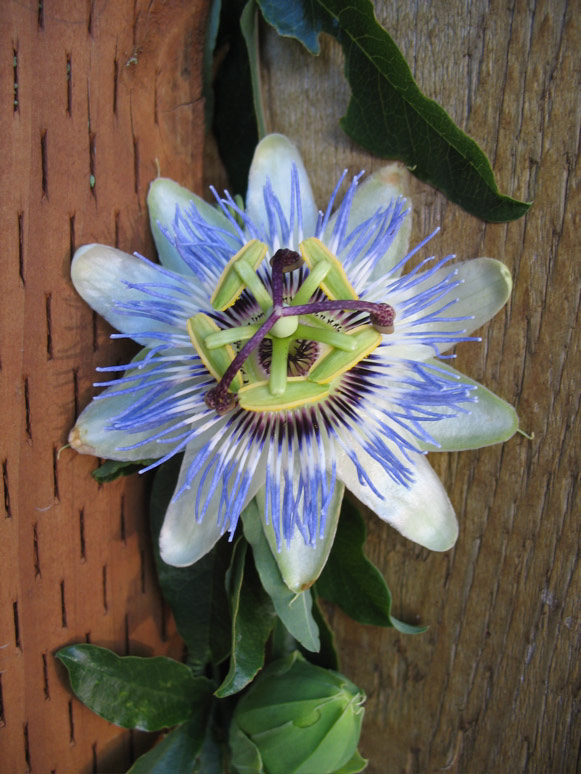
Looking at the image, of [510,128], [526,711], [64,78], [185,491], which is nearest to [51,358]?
[185,491]

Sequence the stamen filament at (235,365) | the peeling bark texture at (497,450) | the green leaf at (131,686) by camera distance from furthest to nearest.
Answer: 1. the green leaf at (131,686)
2. the peeling bark texture at (497,450)
3. the stamen filament at (235,365)

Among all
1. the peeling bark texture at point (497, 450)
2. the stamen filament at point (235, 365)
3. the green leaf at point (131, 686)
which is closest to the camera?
the stamen filament at point (235, 365)

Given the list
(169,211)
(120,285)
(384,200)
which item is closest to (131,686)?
(120,285)

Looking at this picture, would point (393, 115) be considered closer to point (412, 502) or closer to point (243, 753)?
point (412, 502)

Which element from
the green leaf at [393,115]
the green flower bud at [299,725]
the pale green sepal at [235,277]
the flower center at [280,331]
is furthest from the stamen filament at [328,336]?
the green flower bud at [299,725]

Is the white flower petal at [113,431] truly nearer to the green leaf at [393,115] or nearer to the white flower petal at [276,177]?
the white flower petal at [276,177]

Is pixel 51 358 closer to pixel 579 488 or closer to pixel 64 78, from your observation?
pixel 64 78
